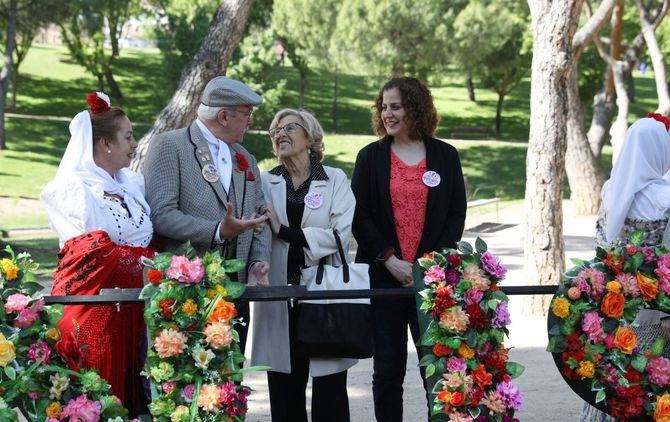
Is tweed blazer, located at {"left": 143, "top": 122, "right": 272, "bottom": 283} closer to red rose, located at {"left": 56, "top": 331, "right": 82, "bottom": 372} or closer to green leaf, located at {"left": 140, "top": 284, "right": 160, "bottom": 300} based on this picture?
green leaf, located at {"left": 140, "top": 284, "right": 160, "bottom": 300}

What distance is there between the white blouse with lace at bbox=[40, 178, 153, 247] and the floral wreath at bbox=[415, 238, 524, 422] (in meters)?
1.31

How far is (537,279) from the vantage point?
10008 millimetres

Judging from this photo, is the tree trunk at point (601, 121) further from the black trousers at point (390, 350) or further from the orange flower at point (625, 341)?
the orange flower at point (625, 341)

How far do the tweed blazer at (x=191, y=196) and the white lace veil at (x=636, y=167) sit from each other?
5.67 ft

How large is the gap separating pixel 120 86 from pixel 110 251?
134 ft

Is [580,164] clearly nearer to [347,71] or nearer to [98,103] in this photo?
[98,103]

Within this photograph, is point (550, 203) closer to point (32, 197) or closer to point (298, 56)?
point (32, 197)

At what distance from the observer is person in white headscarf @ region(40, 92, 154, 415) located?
4195 millimetres

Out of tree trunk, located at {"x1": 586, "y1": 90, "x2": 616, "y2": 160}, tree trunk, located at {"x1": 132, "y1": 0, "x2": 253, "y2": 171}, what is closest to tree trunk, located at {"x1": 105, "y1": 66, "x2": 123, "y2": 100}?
tree trunk, located at {"x1": 586, "y1": 90, "x2": 616, "y2": 160}

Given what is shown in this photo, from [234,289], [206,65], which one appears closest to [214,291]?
[234,289]

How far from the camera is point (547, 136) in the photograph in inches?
384

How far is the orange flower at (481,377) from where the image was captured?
422cm

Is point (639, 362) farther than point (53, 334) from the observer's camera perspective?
Yes

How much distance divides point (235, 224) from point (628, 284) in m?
1.82
